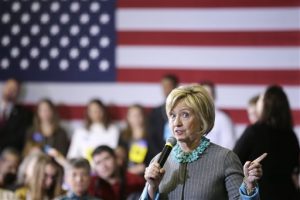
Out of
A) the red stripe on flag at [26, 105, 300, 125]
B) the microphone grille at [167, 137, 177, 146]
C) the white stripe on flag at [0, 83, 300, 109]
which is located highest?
the white stripe on flag at [0, 83, 300, 109]

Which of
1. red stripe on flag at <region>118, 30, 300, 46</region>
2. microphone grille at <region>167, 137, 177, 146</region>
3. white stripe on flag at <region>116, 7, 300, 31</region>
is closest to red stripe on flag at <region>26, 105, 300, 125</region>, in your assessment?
red stripe on flag at <region>118, 30, 300, 46</region>

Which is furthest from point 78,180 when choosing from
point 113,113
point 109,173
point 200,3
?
point 200,3

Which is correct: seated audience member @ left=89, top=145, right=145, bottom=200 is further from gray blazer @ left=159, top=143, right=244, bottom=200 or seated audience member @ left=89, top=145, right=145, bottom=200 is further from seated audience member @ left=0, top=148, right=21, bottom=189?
gray blazer @ left=159, top=143, right=244, bottom=200

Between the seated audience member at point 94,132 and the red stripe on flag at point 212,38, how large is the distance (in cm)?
72

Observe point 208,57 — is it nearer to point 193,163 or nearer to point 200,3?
point 200,3

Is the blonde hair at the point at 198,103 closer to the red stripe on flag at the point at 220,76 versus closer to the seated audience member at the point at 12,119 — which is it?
the red stripe on flag at the point at 220,76

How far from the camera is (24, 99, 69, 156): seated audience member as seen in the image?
639 centimetres

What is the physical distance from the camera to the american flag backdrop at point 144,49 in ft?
20.6

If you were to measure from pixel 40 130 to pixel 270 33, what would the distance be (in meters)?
2.32

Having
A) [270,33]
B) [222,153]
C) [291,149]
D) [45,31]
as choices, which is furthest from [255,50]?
[222,153]

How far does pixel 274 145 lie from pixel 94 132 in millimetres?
3250

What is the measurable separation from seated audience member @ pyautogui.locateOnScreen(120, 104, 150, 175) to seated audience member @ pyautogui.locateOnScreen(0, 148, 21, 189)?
0.95 metres

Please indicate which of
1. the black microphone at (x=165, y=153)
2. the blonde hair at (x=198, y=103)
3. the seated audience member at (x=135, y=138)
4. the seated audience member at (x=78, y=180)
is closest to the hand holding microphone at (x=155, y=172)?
the black microphone at (x=165, y=153)

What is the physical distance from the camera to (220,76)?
6414 mm
